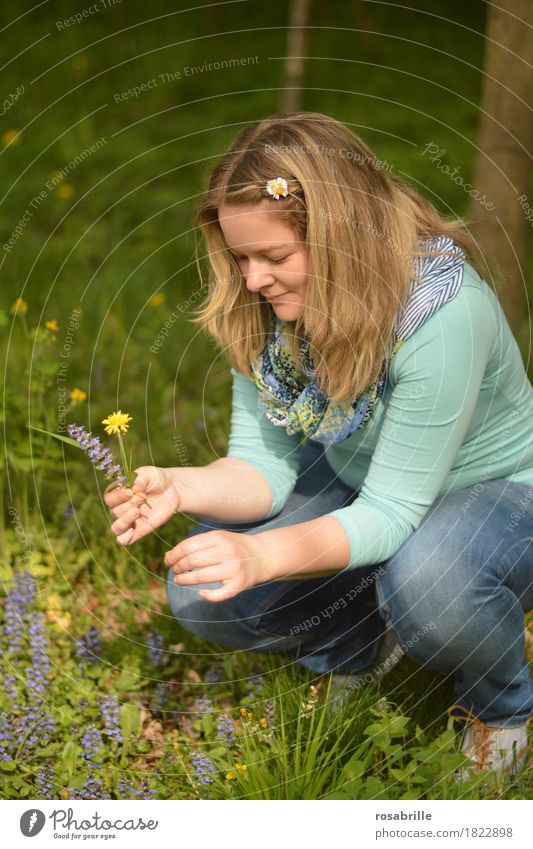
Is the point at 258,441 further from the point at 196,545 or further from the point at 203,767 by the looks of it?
the point at 203,767

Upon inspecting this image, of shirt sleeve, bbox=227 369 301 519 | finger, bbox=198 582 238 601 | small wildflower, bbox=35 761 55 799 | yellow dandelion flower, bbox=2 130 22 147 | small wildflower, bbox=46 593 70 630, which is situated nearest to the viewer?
finger, bbox=198 582 238 601

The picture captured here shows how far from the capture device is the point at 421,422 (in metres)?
1.59

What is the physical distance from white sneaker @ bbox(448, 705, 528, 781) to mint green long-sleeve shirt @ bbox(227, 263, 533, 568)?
35 cm

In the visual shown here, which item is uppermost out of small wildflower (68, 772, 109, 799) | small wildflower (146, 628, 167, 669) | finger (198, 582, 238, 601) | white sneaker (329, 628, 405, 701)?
finger (198, 582, 238, 601)

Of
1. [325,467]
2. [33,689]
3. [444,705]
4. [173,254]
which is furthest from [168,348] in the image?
[444,705]

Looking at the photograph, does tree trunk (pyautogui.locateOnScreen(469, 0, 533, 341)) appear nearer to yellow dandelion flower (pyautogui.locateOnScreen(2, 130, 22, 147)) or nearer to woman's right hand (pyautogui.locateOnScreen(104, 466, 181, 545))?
woman's right hand (pyautogui.locateOnScreen(104, 466, 181, 545))

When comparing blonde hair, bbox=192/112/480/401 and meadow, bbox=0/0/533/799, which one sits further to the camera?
meadow, bbox=0/0/533/799

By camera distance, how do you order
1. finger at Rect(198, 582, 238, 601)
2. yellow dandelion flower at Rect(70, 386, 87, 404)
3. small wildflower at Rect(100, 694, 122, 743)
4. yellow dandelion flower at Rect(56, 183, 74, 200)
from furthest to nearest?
yellow dandelion flower at Rect(56, 183, 74, 200) < yellow dandelion flower at Rect(70, 386, 87, 404) < small wildflower at Rect(100, 694, 122, 743) < finger at Rect(198, 582, 238, 601)

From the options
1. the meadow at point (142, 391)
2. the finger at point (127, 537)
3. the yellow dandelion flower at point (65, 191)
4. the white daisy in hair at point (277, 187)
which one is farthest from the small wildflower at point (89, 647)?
the yellow dandelion flower at point (65, 191)

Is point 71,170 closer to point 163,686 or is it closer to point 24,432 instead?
point 24,432

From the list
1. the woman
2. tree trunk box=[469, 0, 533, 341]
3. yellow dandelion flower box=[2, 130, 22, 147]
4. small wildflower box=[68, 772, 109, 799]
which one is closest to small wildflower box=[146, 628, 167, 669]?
the woman

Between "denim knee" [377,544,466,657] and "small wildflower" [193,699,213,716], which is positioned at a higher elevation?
"denim knee" [377,544,466,657]

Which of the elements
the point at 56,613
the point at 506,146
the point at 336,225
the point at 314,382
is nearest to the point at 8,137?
the point at 506,146

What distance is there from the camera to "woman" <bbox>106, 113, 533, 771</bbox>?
1530mm
